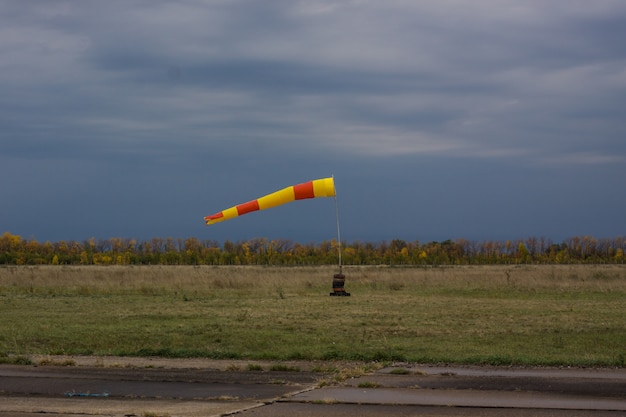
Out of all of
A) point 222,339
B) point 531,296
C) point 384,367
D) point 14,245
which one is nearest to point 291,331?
point 222,339

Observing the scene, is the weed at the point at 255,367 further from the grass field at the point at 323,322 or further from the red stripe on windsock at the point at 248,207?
the red stripe on windsock at the point at 248,207

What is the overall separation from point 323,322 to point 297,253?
169 feet

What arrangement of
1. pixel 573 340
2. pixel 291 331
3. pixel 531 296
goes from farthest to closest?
1. pixel 531 296
2. pixel 291 331
3. pixel 573 340

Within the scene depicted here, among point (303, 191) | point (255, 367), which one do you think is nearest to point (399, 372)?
point (255, 367)

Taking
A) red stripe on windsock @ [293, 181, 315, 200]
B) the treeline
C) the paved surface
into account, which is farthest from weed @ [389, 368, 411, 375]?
the treeline

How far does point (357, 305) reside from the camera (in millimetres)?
24578

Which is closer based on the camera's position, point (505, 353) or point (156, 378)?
point (156, 378)

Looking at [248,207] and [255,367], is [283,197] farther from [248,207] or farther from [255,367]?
[255,367]

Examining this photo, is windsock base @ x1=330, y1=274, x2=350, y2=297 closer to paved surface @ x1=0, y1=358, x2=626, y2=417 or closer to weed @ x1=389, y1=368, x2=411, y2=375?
paved surface @ x1=0, y1=358, x2=626, y2=417

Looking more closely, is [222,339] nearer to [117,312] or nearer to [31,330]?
[31,330]

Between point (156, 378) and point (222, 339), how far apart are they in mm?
4664

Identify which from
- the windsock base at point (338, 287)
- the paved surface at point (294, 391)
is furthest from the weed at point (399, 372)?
the windsock base at point (338, 287)

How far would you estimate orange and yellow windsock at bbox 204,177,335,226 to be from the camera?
28562 millimetres

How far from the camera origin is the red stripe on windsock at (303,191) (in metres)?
28.8
